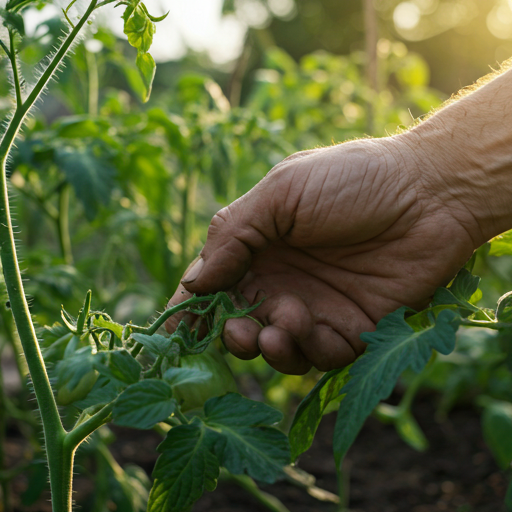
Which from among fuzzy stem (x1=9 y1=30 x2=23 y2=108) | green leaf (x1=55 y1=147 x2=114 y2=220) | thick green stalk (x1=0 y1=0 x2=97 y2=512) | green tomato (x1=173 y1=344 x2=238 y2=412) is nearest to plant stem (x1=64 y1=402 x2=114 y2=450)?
thick green stalk (x1=0 y1=0 x2=97 y2=512)

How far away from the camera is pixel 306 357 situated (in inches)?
40.6

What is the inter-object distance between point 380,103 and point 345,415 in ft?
8.07

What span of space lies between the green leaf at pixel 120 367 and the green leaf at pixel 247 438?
101mm

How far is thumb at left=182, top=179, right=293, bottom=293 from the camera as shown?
95 cm

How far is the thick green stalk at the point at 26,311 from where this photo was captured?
659mm

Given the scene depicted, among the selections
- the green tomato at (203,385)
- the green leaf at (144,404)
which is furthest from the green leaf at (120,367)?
the green tomato at (203,385)

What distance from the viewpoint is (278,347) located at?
0.94m

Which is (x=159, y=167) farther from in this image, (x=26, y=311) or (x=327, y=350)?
(x=26, y=311)

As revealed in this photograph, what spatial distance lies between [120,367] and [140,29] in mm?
428

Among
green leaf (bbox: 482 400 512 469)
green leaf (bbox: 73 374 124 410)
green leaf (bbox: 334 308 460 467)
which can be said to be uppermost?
green leaf (bbox: 73 374 124 410)

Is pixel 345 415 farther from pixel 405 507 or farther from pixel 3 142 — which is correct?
pixel 405 507

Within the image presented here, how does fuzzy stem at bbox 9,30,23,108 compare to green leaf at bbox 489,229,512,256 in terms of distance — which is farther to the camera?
green leaf at bbox 489,229,512,256

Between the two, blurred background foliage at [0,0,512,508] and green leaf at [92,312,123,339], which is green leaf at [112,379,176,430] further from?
blurred background foliage at [0,0,512,508]

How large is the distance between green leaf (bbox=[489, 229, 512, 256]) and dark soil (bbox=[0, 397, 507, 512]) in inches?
48.0
